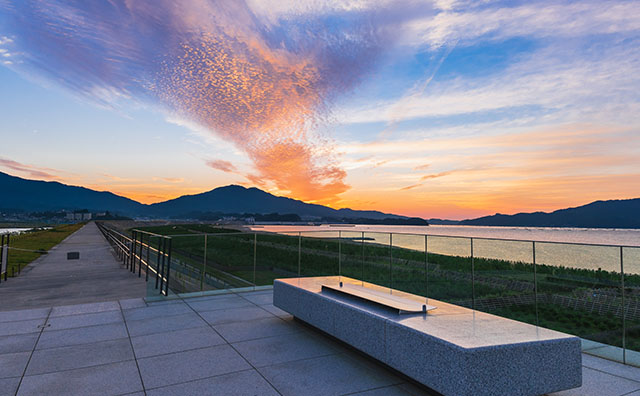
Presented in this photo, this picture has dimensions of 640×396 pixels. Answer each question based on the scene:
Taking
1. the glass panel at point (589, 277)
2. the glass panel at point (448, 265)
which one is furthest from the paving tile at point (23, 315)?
the glass panel at point (589, 277)

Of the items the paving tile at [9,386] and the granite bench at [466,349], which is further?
the paving tile at [9,386]

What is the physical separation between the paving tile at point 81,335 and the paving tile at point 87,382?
3.60 ft

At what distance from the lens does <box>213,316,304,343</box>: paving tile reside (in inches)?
194

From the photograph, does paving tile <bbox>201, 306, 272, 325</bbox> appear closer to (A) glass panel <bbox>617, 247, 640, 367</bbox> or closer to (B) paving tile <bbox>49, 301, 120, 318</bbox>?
(B) paving tile <bbox>49, 301, 120, 318</bbox>

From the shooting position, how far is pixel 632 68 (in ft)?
41.7

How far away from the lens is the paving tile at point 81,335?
4.60 metres

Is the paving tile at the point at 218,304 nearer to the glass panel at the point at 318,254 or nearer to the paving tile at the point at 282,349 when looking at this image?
the paving tile at the point at 282,349

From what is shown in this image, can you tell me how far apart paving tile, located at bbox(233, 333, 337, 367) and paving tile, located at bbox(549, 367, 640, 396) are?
2.59 meters

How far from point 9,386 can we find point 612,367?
6623 mm

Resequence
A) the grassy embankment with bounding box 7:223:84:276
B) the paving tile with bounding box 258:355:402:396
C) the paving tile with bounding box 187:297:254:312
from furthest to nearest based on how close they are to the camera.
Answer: the grassy embankment with bounding box 7:223:84:276
the paving tile with bounding box 187:297:254:312
the paving tile with bounding box 258:355:402:396

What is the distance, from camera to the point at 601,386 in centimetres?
348

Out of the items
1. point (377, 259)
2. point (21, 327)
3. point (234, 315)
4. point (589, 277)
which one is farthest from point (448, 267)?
point (21, 327)

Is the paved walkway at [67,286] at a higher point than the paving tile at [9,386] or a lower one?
lower

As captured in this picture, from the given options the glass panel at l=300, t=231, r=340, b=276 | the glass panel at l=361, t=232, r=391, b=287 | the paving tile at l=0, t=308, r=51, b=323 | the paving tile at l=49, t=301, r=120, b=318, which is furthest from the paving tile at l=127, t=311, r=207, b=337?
the glass panel at l=361, t=232, r=391, b=287
